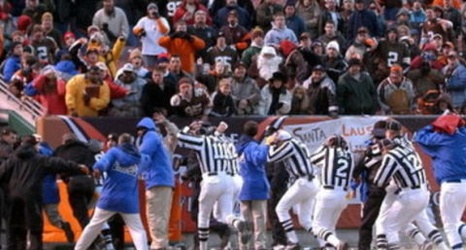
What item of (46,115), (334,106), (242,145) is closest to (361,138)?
(334,106)

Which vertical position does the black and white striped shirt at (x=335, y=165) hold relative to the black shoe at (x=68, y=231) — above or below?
above

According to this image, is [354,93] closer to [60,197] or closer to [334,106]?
[334,106]

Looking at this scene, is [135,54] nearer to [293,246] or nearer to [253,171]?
[253,171]

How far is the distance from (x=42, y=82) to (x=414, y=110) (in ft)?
20.5

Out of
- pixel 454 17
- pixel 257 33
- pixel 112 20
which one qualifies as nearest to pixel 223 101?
pixel 257 33

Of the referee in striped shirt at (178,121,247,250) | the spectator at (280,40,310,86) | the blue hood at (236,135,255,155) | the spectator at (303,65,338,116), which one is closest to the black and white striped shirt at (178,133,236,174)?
the referee in striped shirt at (178,121,247,250)

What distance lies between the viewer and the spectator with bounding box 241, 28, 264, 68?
3183 centimetres

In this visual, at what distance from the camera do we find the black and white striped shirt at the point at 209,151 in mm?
27469

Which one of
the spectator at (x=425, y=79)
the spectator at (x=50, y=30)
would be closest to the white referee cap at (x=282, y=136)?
the spectator at (x=425, y=79)

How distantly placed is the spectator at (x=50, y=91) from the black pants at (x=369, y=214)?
17.3 ft

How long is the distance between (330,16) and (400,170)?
821cm

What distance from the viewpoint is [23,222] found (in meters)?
26.3

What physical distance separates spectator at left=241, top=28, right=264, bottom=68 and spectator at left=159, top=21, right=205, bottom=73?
2.69 ft

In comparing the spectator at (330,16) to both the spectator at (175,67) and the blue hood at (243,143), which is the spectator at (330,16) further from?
the blue hood at (243,143)
